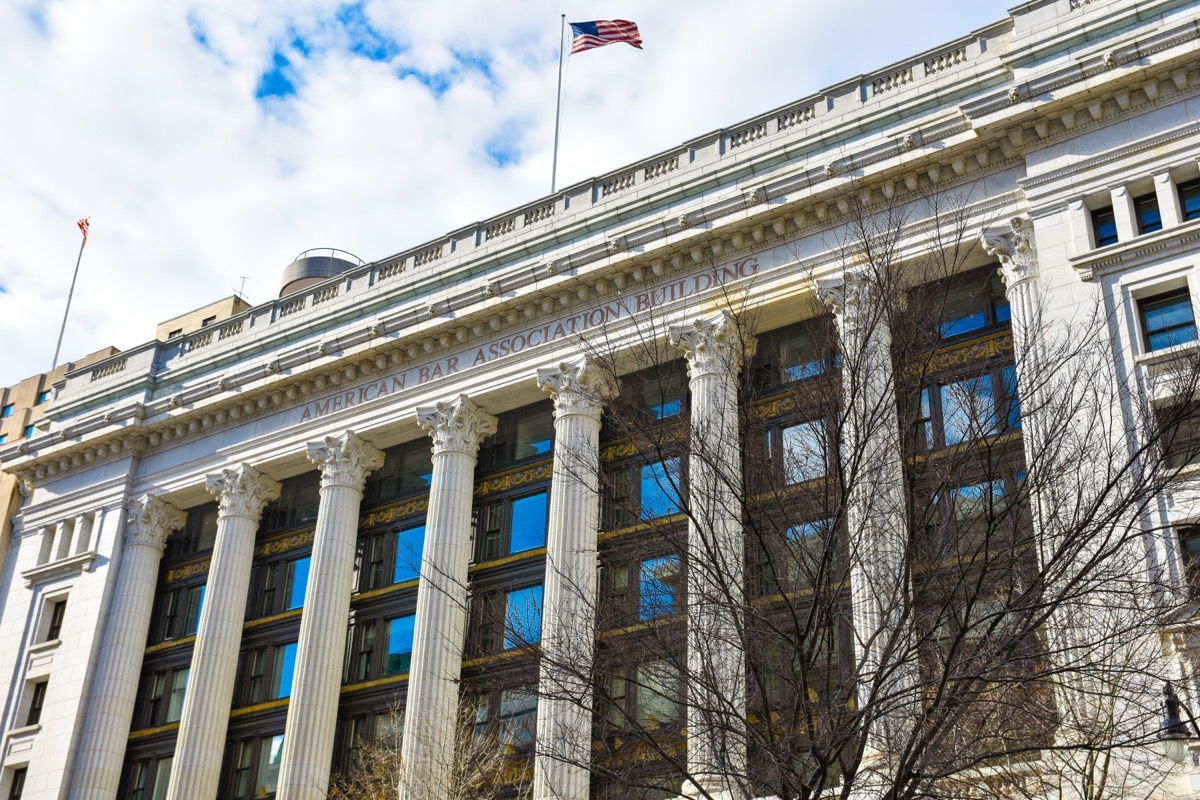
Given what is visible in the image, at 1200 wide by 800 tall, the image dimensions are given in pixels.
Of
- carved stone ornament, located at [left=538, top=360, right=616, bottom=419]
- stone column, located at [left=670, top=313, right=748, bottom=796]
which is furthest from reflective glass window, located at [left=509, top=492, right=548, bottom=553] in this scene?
stone column, located at [left=670, top=313, right=748, bottom=796]

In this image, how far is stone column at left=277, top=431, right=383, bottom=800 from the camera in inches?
1593

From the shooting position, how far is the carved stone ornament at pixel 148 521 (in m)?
51.0

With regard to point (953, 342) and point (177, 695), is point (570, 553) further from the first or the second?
point (177, 695)

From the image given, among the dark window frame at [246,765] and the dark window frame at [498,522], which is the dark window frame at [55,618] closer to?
the dark window frame at [246,765]

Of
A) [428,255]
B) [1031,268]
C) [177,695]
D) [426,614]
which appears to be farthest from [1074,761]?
[177,695]

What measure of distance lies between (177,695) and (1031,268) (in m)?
32.5

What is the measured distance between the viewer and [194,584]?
50906mm

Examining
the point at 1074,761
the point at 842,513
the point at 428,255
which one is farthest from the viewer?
the point at 428,255

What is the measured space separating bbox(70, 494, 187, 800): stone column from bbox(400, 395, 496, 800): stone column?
12.7 meters

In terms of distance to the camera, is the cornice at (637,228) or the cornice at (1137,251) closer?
the cornice at (1137,251)

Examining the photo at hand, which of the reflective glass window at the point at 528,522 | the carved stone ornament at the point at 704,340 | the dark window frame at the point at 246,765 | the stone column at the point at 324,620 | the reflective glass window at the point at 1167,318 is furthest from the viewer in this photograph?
the dark window frame at the point at 246,765

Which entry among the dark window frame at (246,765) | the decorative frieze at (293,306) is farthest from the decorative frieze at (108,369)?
the dark window frame at (246,765)

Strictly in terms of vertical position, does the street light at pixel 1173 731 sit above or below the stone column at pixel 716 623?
below

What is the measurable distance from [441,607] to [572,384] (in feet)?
25.0
